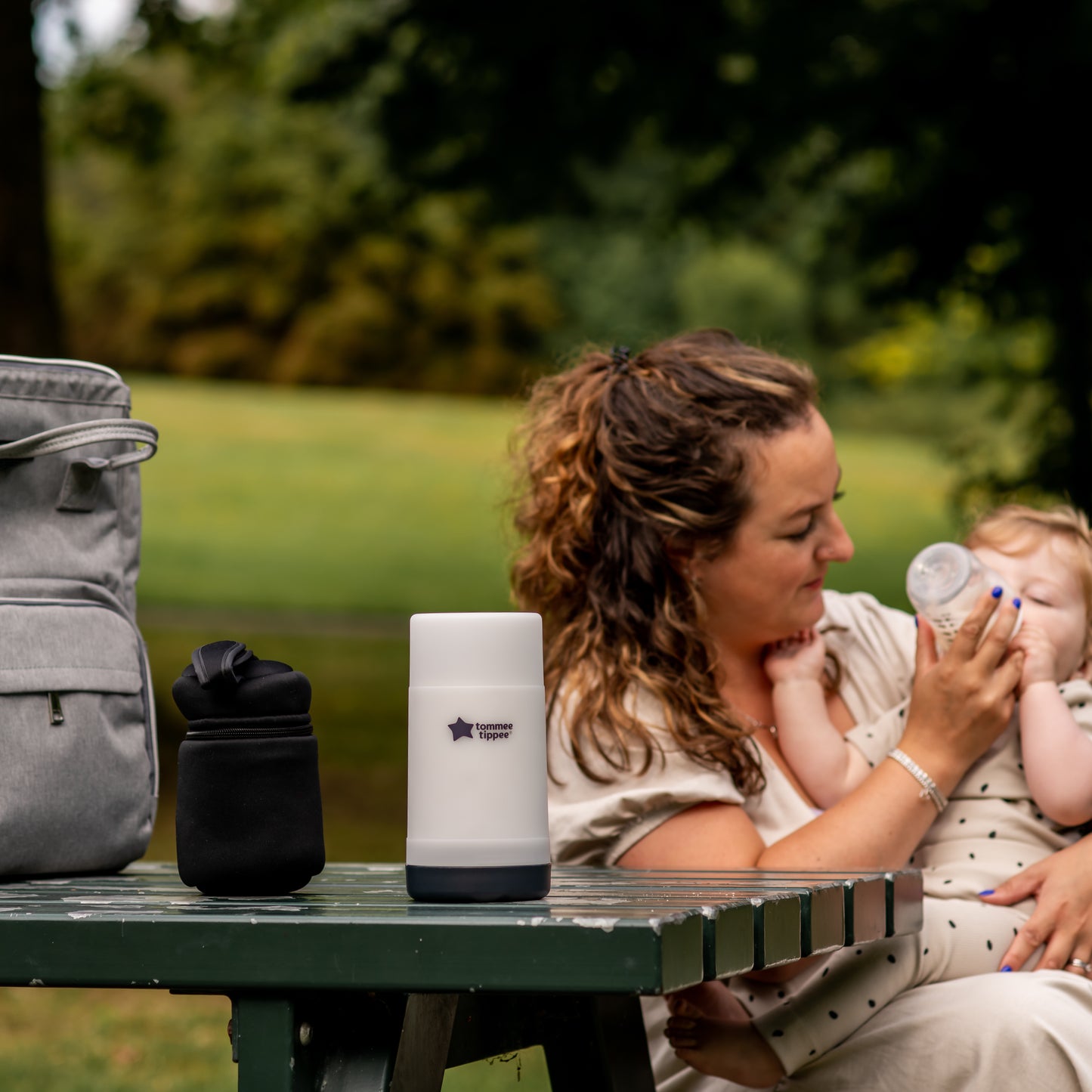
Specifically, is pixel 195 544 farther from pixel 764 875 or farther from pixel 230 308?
pixel 764 875

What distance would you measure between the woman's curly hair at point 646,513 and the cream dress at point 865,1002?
0.09 meters

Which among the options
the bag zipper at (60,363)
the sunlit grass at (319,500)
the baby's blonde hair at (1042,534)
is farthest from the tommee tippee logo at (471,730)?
the sunlit grass at (319,500)

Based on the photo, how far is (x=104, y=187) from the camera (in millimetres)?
31906

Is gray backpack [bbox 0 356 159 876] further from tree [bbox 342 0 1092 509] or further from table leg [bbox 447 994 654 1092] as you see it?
tree [bbox 342 0 1092 509]

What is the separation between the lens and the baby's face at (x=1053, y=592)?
242 centimetres

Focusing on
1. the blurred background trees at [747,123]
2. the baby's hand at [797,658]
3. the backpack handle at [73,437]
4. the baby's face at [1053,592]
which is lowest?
the baby's hand at [797,658]

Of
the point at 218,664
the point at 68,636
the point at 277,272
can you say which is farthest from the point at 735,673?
the point at 277,272

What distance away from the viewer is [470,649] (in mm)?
1425

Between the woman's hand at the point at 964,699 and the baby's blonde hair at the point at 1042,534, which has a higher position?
the baby's blonde hair at the point at 1042,534

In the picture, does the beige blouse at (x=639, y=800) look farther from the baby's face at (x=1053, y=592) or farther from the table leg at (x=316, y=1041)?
the table leg at (x=316, y=1041)

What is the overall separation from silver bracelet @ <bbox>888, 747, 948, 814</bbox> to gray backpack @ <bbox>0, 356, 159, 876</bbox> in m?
0.96

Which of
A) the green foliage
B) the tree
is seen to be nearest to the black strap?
the tree

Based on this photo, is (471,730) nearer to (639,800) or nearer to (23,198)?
(639,800)

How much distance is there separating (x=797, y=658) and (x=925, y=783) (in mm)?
384
